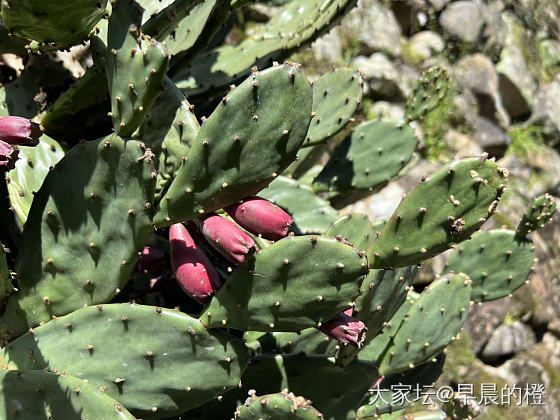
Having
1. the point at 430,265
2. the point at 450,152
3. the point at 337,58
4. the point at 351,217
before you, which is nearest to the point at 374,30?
the point at 337,58

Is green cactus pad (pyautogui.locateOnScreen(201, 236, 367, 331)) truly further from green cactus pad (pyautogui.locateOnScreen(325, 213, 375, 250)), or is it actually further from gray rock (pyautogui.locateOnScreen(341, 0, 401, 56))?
gray rock (pyautogui.locateOnScreen(341, 0, 401, 56))

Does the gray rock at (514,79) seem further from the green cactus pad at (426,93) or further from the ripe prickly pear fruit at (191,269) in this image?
the ripe prickly pear fruit at (191,269)

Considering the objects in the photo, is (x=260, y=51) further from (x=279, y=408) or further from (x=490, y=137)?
(x=490, y=137)

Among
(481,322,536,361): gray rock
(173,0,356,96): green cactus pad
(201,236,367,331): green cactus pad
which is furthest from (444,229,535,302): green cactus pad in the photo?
(481,322,536,361): gray rock

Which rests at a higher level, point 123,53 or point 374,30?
point 123,53

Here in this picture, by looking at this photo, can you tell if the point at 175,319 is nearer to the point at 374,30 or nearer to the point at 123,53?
Result: the point at 123,53
